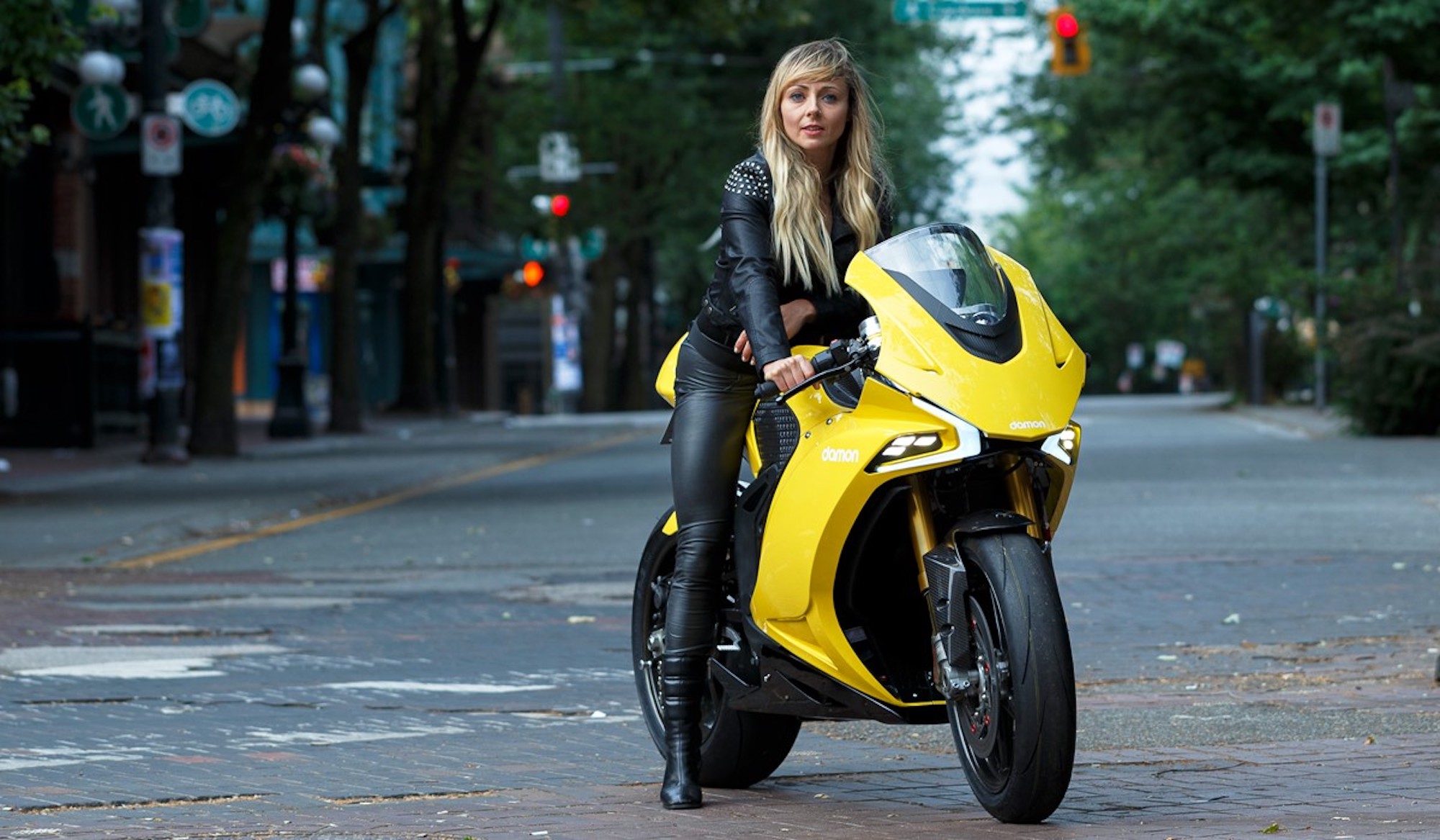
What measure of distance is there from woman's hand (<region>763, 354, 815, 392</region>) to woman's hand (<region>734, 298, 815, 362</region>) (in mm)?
314

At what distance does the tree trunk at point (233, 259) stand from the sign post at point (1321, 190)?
13.1m

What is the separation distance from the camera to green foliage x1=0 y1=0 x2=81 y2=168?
51.8 ft

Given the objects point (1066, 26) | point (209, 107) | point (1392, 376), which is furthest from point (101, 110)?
point (1392, 376)

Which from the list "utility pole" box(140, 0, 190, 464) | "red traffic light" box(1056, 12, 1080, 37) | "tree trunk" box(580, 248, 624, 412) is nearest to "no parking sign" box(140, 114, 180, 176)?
"utility pole" box(140, 0, 190, 464)

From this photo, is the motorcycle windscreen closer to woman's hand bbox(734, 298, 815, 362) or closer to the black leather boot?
woman's hand bbox(734, 298, 815, 362)

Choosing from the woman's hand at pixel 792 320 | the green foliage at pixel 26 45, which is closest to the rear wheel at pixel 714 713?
the woman's hand at pixel 792 320

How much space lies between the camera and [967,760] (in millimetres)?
5434

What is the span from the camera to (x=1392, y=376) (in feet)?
93.6

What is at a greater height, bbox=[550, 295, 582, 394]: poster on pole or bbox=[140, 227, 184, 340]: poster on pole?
bbox=[140, 227, 184, 340]: poster on pole

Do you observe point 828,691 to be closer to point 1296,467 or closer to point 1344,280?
point 1296,467

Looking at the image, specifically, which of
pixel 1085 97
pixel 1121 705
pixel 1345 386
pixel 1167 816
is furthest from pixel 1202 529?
pixel 1085 97

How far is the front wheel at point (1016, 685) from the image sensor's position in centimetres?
514

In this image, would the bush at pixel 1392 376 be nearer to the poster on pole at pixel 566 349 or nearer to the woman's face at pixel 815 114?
the woman's face at pixel 815 114

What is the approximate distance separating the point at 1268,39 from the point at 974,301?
26248mm
